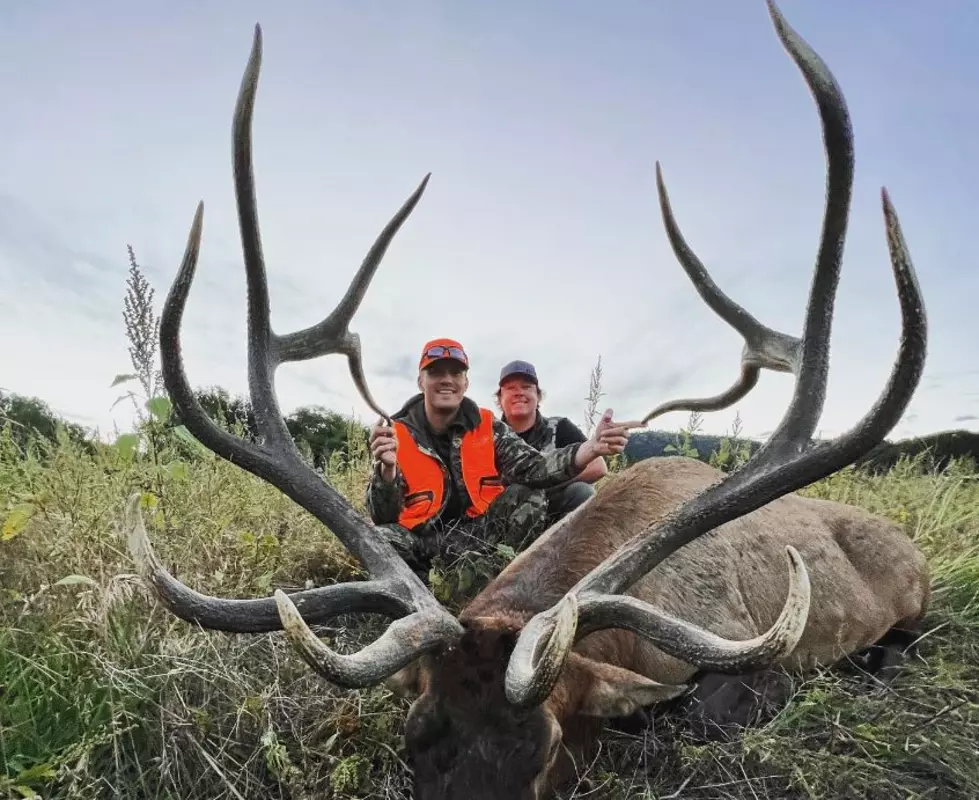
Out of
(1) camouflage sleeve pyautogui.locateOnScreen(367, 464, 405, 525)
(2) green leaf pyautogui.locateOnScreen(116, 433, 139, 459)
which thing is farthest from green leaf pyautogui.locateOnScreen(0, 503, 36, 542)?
(1) camouflage sleeve pyautogui.locateOnScreen(367, 464, 405, 525)

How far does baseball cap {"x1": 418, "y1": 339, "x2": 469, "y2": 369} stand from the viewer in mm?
5730

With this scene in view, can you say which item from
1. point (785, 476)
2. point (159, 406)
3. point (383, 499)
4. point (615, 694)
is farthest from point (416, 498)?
point (785, 476)

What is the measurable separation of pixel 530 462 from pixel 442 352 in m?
1.06

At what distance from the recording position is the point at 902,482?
25.3 ft

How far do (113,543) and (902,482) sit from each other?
7201 mm

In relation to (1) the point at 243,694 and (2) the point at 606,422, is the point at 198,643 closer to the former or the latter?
(1) the point at 243,694

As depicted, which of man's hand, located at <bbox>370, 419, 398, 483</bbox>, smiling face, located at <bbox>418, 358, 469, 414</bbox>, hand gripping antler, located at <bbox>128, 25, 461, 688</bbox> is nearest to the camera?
hand gripping antler, located at <bbox>128, 25, 461, 688</bbox>

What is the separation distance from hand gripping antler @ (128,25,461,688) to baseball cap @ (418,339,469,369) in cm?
185

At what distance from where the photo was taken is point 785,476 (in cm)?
305

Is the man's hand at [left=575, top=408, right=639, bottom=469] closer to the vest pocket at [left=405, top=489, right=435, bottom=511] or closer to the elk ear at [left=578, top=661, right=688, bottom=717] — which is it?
the vest pocket at [left=405, top=489, right=435, bottom=511]

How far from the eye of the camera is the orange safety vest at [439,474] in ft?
18.3

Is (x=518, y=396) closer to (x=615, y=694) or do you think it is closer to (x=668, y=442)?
(x=668, y=442)

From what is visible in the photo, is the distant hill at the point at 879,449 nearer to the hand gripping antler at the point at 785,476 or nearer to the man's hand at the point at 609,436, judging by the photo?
the man's hand at the point at 609,436

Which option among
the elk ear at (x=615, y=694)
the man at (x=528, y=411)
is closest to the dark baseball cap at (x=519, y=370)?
the man at (x=528, y=411)
